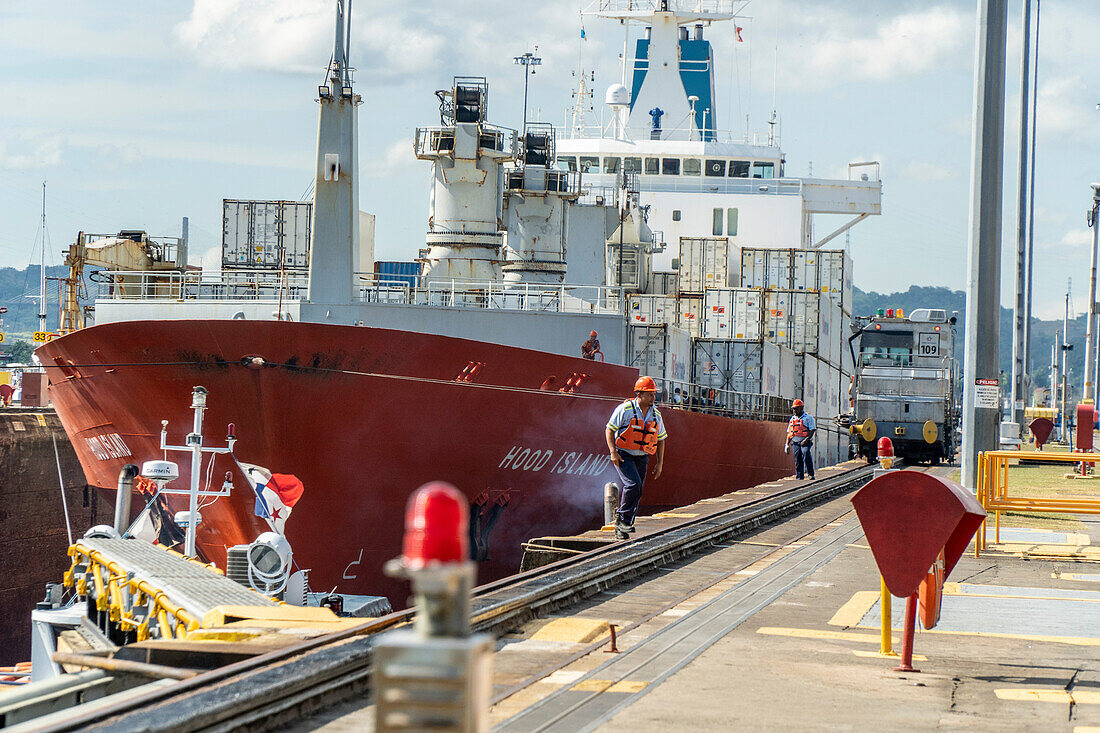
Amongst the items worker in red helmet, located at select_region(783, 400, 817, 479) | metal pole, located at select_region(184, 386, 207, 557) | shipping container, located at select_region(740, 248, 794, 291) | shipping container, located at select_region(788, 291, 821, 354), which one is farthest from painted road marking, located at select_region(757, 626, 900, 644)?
shipping container, located at select_region(740, 248, 794, 291)

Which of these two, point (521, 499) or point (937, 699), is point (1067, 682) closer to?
point (937, 699)

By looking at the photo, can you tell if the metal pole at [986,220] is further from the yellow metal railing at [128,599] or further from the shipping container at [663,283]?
the shipping container at [663,283]

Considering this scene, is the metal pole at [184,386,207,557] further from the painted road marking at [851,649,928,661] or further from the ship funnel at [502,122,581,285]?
the ship funnel at [502,122,581,285]

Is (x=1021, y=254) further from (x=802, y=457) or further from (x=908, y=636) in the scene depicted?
(x=908, y=636)

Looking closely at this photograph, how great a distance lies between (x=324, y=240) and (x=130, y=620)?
8470mm

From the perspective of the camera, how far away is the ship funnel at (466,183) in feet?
72.3

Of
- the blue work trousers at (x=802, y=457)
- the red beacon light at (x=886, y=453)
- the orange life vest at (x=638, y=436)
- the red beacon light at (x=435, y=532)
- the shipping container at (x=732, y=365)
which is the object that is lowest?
the blue work trousers at (x=802, y=457)

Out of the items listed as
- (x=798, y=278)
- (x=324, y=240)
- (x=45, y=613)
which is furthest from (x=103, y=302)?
(x=798, y=278)

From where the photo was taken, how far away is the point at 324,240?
17.5 m

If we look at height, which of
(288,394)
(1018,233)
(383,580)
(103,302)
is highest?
(1018,233)

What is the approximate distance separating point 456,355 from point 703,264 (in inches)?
774

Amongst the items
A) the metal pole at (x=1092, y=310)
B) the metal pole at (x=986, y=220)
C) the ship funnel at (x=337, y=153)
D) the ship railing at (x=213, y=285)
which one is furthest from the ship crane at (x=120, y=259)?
the metal pole at (x=1092, y=310)

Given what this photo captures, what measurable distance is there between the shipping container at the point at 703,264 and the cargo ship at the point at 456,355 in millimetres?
63

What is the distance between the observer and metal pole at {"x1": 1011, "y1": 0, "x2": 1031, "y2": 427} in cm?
2854
